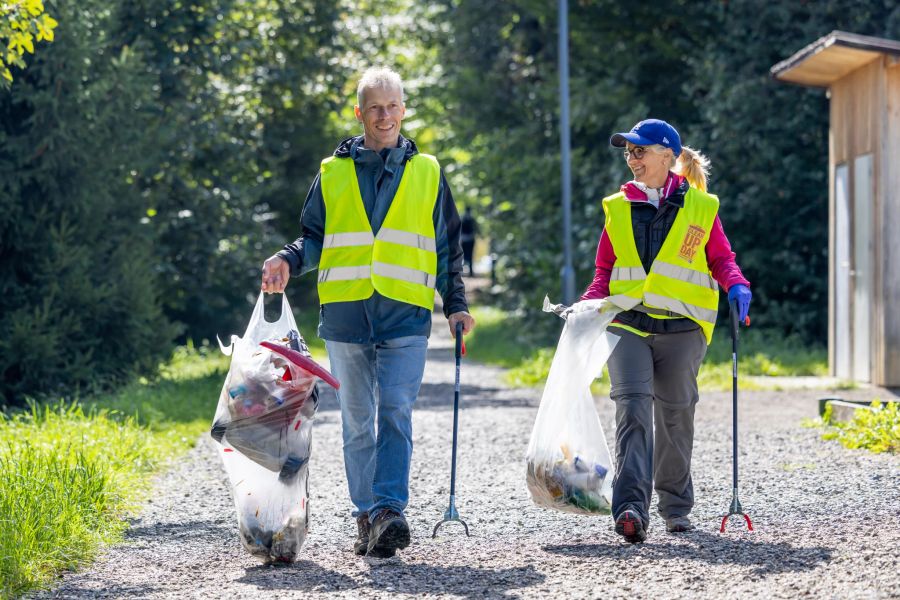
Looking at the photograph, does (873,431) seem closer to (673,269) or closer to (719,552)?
(673,269)

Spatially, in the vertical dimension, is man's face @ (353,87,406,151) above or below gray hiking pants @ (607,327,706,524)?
above

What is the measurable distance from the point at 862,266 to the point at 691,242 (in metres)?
7.25

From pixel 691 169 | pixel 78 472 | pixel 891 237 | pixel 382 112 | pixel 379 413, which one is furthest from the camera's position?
pixel 891 237

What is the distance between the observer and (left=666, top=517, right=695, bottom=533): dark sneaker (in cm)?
624

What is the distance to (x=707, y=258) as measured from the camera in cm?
638

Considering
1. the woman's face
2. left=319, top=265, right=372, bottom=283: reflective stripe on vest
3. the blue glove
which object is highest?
the woman's face

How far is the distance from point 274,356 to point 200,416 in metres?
6.25

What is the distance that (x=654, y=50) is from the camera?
21047mm

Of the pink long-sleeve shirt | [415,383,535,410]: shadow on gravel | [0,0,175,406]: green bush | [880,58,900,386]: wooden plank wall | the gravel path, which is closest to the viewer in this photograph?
the gravel path

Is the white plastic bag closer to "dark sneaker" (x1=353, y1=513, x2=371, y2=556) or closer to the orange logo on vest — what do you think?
the orange logo on vest

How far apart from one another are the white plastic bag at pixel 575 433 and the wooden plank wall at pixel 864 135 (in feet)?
22.9

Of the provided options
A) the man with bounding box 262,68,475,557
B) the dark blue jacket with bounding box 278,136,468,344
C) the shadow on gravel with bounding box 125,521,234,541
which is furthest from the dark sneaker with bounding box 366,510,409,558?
the shadow on gravel with bounding box 125,521,234,541

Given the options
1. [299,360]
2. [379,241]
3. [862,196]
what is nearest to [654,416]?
[379,241]

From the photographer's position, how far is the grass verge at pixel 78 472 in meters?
5.74
